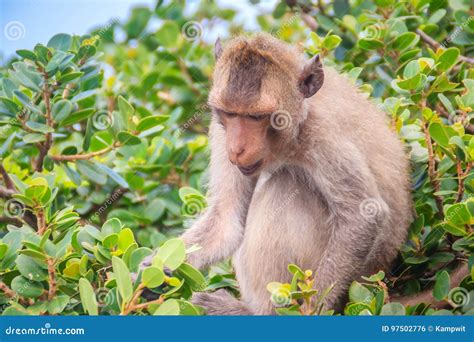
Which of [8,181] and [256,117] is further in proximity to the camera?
[8,181]

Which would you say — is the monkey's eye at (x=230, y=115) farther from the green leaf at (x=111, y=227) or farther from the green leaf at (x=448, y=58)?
the green leaf at (x=448, y=58)

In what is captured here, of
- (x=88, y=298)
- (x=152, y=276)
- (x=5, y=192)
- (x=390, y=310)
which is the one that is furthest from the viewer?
(x=5, y=192)

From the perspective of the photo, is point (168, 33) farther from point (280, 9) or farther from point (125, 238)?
point (125, 238)

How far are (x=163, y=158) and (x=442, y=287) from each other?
11.9 ft

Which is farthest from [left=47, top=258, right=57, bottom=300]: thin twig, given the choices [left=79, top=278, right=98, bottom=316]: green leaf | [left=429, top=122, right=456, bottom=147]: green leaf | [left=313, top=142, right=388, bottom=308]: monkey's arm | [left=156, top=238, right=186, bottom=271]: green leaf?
[left=429, top=122, right=456, bottom=147]: green leaf

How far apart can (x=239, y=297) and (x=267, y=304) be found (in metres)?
0.75

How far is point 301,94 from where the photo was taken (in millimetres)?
7047

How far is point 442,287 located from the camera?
631 cm

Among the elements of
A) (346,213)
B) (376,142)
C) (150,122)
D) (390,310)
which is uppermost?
(150,122)

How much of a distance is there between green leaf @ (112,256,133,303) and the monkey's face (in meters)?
1.59

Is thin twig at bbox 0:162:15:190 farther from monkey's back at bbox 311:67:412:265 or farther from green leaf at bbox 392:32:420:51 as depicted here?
green leaf at bbox 392:32:420:51

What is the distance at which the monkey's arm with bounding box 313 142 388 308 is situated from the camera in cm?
696

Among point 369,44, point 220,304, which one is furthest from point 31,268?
point 369,44

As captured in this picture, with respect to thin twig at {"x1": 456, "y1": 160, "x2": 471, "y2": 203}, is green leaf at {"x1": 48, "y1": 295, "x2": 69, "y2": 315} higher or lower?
lower
